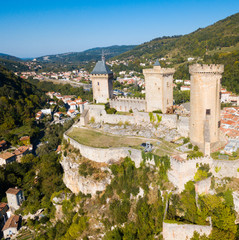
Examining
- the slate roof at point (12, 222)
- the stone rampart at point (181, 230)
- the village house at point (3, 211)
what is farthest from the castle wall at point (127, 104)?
the village house at point (3, 211)

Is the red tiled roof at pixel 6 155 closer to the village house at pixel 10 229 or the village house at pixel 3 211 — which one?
the village house at pixel 3 211

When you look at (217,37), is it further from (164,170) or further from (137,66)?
(164,170)

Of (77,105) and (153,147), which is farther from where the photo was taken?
(77,105)

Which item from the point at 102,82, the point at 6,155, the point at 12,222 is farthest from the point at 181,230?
the point at 6,155

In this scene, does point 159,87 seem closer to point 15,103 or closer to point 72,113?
point 72,113

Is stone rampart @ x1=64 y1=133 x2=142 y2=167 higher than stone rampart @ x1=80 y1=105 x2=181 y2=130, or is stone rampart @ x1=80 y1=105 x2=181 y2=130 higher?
stone rampart @ x1=80 y1=105 x2=181 y2=130

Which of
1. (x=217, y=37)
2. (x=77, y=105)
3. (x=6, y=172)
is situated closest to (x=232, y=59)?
(x=217, y=37)

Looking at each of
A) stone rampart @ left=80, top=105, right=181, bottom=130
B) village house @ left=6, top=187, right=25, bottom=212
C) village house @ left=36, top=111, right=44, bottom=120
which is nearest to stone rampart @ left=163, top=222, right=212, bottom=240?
stone rampart @ left=80, top=105, right=181, bottom=130

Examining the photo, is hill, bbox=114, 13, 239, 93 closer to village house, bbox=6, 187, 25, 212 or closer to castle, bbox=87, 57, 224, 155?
castle, bbox=87, 57, 224, 155
